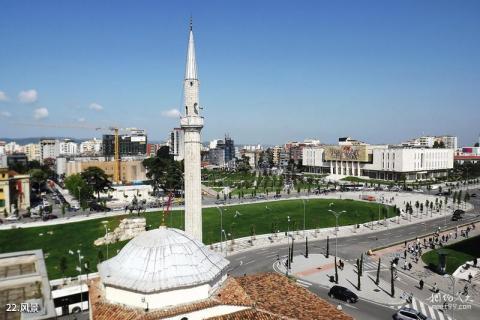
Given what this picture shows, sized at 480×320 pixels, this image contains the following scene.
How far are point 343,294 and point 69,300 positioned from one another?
24334 mm

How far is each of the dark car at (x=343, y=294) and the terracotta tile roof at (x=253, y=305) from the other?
12696mm

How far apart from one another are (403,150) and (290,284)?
363 ft

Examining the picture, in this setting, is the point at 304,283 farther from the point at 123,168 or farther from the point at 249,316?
the point at 123,168

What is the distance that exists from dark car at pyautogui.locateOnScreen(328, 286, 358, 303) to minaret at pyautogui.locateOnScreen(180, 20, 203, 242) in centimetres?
1369

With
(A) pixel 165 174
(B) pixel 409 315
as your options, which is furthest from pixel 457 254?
(A) pixel 165 174

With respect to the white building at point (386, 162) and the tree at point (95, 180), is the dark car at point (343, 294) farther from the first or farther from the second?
the white building at point (386, 162)

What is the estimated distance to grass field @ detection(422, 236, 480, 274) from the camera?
47.4m

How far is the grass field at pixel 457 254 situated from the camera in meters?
47.4

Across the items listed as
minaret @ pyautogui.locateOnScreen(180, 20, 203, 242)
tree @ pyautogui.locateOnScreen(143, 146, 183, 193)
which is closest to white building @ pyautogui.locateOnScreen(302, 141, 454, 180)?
tree @ pyautogui.locateOnScreen(143, 146, 183, 193)

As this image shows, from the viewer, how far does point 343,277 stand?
4300 cm

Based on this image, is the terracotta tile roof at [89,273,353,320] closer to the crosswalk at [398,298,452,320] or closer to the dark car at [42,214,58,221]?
the crosswalk at [398,298,452,320]

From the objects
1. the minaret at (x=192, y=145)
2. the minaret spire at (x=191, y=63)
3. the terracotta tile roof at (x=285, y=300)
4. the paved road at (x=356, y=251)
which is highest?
the minaret spire at (x=191, y=63)

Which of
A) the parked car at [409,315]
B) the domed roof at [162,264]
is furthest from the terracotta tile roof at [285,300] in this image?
the parked car at [409,315]

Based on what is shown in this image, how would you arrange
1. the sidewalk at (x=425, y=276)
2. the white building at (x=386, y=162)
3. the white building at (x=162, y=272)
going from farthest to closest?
the white building at (x=386, y=162)
the sidewalk at (x=425, y=276)
the white building at (x=162, y=272)
